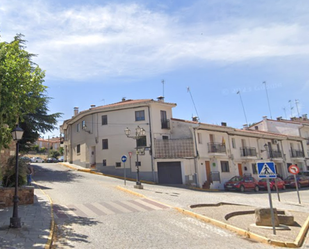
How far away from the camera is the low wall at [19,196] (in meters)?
10.8

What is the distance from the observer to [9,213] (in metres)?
9.65

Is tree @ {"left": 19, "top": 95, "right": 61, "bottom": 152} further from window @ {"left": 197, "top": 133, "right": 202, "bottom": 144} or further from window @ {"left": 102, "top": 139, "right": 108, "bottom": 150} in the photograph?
window @ {"left": 197, "top": 133, "right": 202, "bottom": 144}

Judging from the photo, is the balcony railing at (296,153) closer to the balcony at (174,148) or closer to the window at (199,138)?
the window at (199,138)

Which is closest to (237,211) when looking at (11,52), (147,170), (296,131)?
(11,52)

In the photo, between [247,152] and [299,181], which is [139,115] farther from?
[299,181]

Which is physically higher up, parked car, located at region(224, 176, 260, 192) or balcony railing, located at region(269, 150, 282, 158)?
balcony railing, located at region(269, 150, 282, 158)

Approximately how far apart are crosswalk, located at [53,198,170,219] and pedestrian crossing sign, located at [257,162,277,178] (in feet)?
16.4

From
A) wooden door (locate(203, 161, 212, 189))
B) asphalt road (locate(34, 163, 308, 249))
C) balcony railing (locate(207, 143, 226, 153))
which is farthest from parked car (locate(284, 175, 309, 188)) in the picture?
asphalt road (locate(34, 163, 308, 249))

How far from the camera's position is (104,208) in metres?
11.5

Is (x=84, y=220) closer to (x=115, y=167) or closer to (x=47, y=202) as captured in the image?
(x=47, y=202)

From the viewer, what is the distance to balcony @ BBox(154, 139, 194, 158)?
25391 mm

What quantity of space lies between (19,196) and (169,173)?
1596 cm

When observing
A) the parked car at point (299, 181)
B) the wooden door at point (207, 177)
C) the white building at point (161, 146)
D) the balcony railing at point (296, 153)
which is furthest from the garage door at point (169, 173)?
the balcony railing at point (296, 153)

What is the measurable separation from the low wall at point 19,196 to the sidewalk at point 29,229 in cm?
33
